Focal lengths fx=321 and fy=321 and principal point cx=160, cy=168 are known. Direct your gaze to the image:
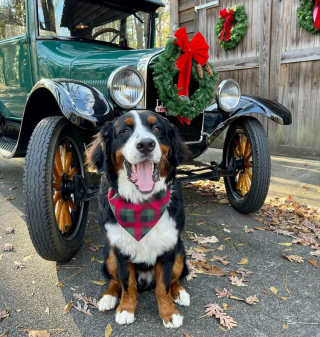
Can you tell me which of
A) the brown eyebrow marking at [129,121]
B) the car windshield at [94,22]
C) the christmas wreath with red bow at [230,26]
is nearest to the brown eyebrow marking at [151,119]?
the brown eyebrow marking at [129,121]

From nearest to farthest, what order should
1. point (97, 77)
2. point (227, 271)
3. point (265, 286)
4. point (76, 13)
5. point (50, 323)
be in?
point (50, 323) < point (265, 286) < point (227, 271) < point (97, 77) < point (76, 13)

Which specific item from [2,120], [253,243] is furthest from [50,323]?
[2,120]

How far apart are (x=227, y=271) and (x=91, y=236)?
1.34m

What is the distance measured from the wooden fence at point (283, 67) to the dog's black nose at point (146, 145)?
4.92 metres

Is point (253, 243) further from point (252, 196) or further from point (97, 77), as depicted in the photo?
point (97, 77)

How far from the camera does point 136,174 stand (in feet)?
6.44

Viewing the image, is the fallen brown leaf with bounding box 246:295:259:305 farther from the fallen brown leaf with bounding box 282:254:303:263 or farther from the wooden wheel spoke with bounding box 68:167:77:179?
the wooden wheel spoke with bounding box 68:167:77:179

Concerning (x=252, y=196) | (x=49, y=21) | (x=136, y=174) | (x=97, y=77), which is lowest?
(x=252, y=196)

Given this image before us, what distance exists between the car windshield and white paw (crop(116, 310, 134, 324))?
10.5 ft

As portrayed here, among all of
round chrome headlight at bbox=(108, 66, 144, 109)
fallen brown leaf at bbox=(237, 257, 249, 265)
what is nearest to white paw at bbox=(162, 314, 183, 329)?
fallen brown leaf at bbox=(237, 257, 249, 265)

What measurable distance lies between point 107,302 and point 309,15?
18.2 feet

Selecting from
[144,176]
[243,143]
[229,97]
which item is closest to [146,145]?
[144,176]

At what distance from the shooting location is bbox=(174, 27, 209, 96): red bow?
9.27ft

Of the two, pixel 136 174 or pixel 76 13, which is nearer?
pixel 136 174
